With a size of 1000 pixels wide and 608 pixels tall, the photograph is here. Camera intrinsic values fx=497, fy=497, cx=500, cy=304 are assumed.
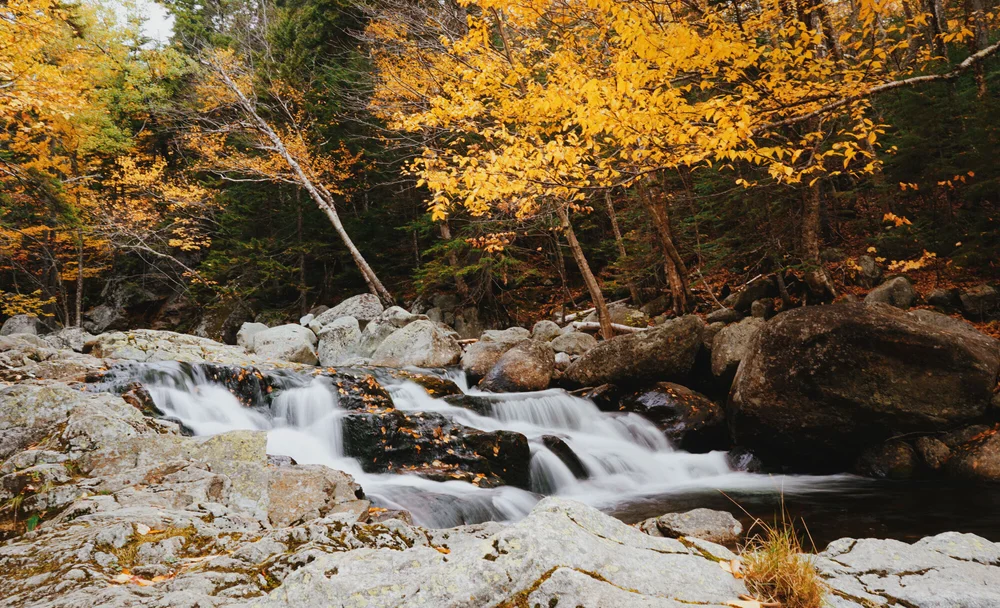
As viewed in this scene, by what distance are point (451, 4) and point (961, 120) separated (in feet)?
38.3

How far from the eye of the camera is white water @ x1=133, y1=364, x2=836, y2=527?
233 inches

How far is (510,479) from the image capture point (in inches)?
267

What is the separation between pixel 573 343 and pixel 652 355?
3071mm

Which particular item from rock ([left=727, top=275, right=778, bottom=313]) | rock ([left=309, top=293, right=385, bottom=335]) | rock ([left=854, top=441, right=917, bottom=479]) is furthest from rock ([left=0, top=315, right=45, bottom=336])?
rock ([left=854, top=441, right=917, bottom=479])

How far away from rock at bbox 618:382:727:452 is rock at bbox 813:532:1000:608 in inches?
228

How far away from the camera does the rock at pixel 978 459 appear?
5.87 metres

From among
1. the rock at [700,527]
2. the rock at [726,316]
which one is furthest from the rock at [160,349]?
the rock at [726,316]

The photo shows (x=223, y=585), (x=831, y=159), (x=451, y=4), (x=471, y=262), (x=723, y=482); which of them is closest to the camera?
(x=223, y=585)

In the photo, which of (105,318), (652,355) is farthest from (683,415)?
(105,318)

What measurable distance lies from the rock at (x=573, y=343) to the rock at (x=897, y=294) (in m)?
5.66

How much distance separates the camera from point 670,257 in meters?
11.5

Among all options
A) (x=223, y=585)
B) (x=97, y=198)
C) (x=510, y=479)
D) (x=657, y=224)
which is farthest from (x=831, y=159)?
(x=97, y=198)

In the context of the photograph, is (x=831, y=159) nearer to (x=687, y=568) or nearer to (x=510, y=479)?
(x=510, y=479)

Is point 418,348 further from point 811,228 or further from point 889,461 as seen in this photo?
point 889,461
